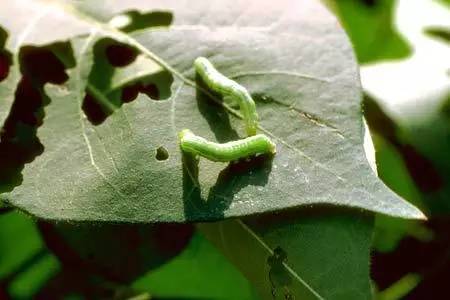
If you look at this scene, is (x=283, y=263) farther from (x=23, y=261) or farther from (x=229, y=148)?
(x=23, y=261)

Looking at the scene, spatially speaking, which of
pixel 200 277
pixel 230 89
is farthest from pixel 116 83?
pixel 200 277

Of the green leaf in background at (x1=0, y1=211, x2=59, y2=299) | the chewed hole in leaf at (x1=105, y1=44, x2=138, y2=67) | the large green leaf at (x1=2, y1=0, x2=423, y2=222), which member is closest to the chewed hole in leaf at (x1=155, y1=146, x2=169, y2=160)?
the large green leaf at (x1=2, y1=0, x2=423, y2=222)

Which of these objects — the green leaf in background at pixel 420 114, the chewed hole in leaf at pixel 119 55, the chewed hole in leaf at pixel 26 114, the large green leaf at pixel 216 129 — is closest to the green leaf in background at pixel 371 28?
the green leaf in background at pixel 420 114

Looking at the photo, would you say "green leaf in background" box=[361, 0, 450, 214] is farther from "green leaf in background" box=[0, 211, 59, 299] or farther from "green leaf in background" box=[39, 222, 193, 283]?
"green leaf in background" box=[0, 211, 59, 299]

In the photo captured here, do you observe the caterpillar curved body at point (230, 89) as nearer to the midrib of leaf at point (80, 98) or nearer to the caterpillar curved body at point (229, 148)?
the caterpillar curved body at point (229, 148)

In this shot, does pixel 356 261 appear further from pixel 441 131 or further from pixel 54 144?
pixel 441 131

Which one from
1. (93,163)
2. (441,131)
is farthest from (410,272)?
(93,163)

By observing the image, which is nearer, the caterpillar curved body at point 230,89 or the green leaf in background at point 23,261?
the caterpillar curved body at point 230,89
